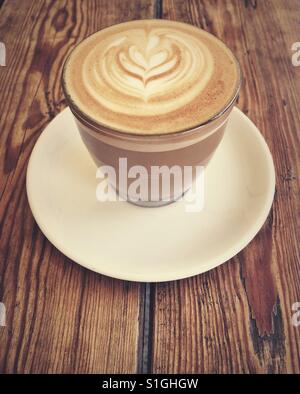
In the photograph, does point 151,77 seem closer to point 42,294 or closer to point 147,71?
point 147,71

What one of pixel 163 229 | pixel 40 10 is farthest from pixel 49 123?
pixel 40 10

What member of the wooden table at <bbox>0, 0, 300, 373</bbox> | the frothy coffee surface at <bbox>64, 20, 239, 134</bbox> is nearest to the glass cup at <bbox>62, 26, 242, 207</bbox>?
the frothy coffee surface at <bbox>64, 20, 239, 134</bbox>

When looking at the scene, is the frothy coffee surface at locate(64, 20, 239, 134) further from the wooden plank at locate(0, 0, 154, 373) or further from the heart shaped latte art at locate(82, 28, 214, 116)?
the wooden plank at locate(0, 0, 154, 373)

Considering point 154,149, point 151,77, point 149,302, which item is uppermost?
point 151,77

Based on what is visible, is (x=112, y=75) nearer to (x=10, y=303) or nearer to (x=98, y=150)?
(x=98, y=150)

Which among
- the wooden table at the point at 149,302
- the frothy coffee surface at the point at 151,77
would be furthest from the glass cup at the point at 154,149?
the wooden table at the point at 149,302

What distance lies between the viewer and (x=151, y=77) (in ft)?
1.96

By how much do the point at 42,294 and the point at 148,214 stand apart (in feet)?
0.76

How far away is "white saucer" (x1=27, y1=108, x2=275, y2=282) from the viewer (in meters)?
0.60

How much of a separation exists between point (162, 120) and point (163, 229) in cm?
21

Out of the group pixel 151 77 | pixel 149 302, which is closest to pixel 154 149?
pixel 151 77

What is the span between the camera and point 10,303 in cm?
60

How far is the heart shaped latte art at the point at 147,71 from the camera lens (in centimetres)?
56

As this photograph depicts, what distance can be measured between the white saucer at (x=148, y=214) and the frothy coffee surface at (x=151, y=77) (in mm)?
199
